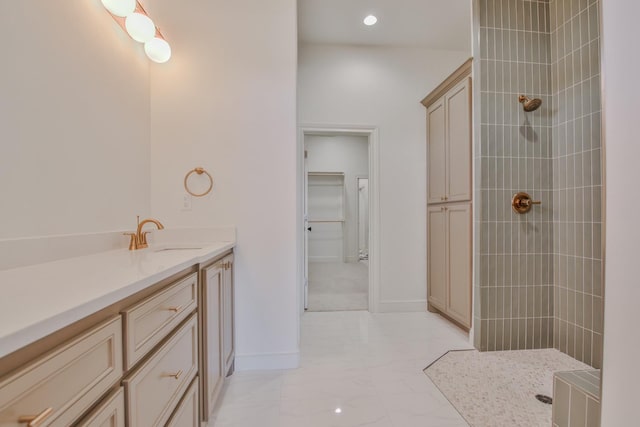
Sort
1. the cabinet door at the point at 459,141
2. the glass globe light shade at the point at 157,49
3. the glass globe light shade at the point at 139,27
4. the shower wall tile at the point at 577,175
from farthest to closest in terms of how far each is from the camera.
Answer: the cabinet door at the point at 459,141
the shower wall tile at the point at 577,175
the glass globe light shade at the point at 157,49
the glass globe light shade at the point at 139,27

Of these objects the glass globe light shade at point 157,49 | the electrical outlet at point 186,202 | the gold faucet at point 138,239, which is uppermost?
the glass globe light shade at point 157,49

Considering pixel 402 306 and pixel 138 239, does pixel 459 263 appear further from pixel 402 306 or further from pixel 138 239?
pixel 138 239

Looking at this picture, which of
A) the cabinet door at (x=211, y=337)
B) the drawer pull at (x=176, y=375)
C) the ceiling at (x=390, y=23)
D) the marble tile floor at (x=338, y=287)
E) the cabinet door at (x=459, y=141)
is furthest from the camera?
the marble tile floor at (x=338, y=287)

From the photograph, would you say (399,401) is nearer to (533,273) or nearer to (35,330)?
(533,273)

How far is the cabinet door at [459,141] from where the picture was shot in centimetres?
219

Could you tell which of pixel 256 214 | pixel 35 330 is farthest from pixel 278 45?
pixel 35 330

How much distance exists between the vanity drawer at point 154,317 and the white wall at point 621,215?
136 cm

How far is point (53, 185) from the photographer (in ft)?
3.60

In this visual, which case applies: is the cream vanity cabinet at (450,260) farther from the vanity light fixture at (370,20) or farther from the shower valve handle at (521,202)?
the vanity light fixture at (370,20)

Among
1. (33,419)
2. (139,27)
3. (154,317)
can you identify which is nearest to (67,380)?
(33,419)

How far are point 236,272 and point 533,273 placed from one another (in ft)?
7.38

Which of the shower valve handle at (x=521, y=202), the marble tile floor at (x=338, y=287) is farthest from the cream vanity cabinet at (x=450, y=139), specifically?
the marble tile floor at (x=338, y=287)

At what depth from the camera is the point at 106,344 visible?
2.03ft

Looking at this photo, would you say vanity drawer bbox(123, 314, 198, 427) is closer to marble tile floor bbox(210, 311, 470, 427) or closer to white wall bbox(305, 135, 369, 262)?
marble tile floor bbox(210, 311, 470, 427)
